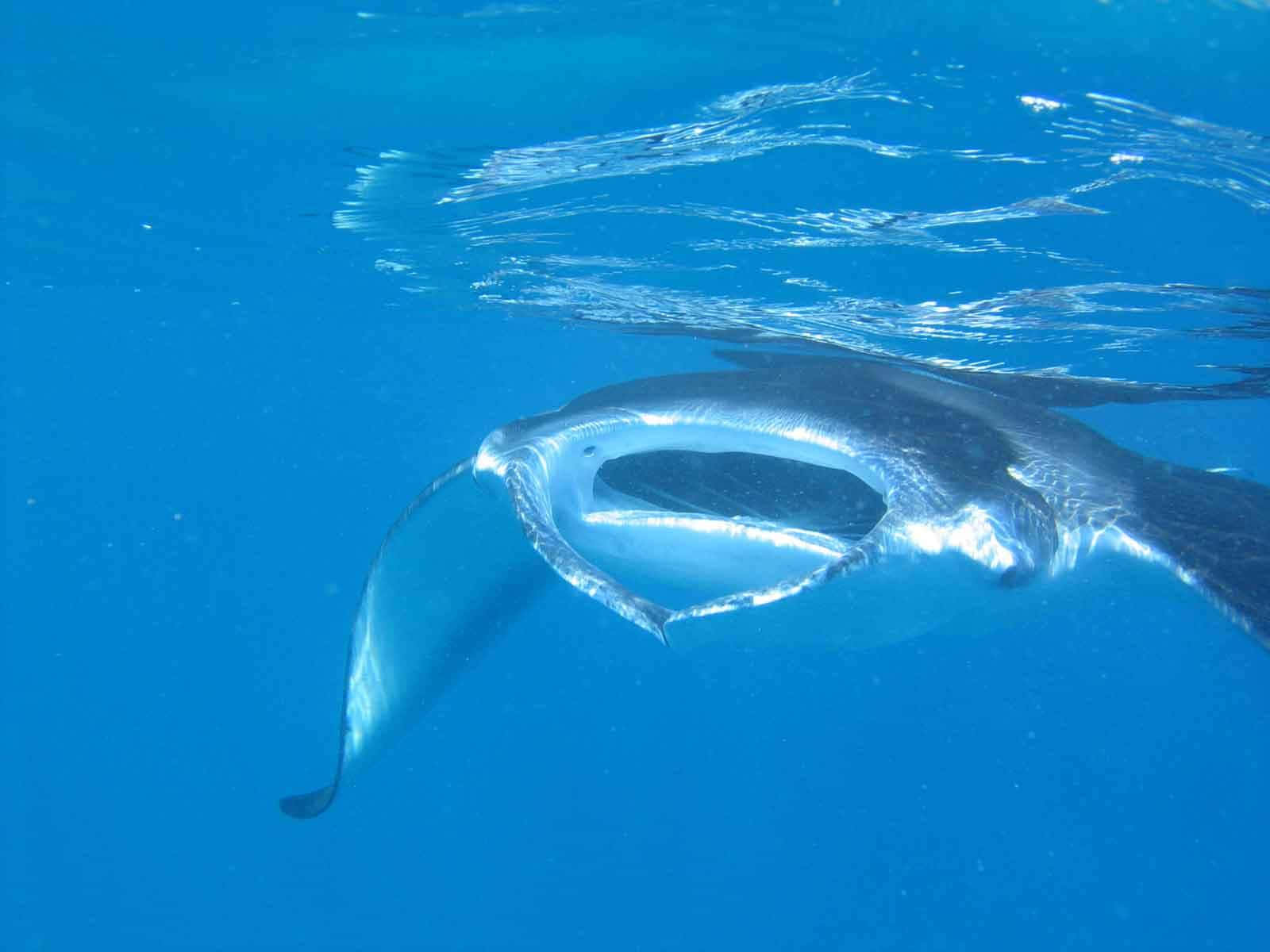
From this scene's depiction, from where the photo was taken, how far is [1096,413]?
Answer: 12672mm

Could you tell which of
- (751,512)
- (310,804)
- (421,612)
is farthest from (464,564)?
(751,512)

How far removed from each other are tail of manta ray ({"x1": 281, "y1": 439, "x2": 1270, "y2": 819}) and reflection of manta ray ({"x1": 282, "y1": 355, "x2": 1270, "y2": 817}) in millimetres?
17

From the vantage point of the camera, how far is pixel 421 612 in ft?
20.7

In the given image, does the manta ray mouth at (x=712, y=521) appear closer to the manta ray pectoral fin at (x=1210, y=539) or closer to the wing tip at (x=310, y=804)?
the manta ray pectoral fin at (x=1210, y=539)

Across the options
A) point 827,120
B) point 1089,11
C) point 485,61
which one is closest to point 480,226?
point 485,61

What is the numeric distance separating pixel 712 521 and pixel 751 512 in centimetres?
206

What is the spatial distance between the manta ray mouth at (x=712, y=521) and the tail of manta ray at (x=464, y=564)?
1.91 feet

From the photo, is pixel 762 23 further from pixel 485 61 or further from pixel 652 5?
pixel 485 61

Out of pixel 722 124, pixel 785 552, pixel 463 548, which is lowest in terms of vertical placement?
pixel 463 548

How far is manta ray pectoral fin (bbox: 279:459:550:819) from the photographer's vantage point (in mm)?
5594

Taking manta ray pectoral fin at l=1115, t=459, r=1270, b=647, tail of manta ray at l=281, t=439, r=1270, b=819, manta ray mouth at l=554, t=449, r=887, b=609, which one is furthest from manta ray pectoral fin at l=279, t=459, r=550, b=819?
manta ray pectoral fin at l=1115, t=459, r=1270, b=647

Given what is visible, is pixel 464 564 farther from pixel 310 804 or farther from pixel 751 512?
pixel 751 512

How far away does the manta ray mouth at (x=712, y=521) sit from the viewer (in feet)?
12.8

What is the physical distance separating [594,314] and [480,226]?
4.18m
